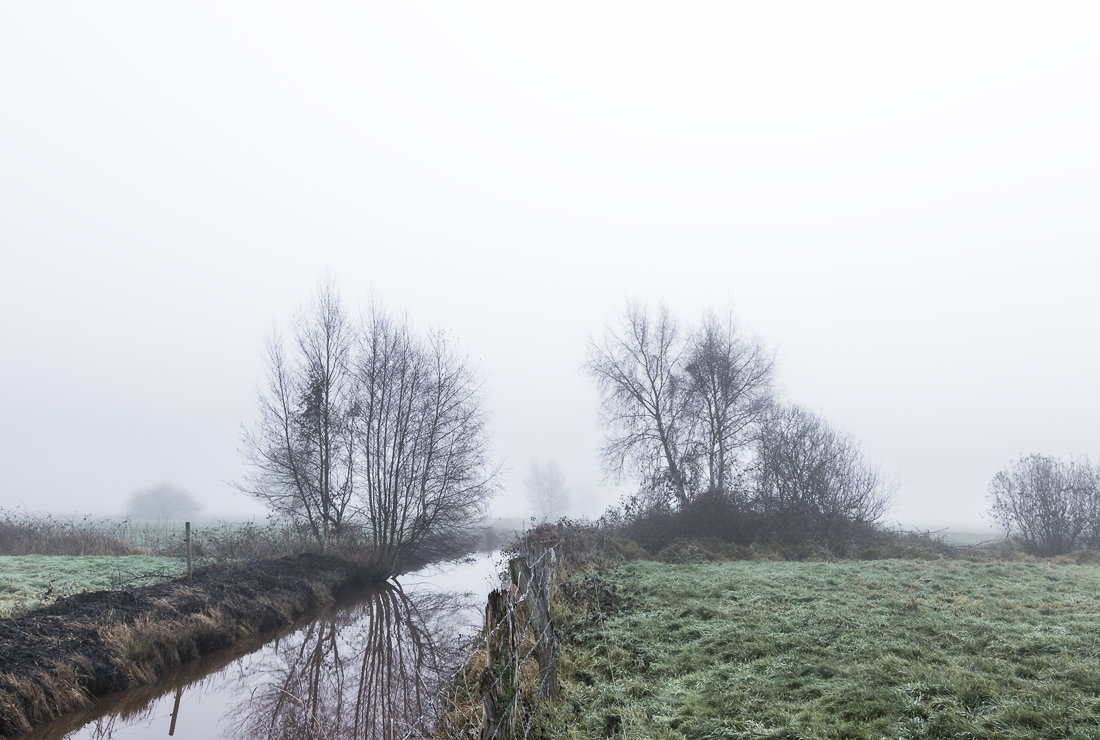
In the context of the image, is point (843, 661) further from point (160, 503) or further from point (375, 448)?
point (160, 503)

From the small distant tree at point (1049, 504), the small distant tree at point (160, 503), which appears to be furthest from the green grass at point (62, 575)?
the small distant tree at point (160, 503)

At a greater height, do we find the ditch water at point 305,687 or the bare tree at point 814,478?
the bare tree at point 814,478

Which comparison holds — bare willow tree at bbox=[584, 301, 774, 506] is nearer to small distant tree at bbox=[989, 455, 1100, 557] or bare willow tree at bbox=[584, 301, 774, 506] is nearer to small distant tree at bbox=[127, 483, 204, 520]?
small distant tree at bbox=[989, 455, 1100, 557]

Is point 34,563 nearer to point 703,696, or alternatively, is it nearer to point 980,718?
point 703,696

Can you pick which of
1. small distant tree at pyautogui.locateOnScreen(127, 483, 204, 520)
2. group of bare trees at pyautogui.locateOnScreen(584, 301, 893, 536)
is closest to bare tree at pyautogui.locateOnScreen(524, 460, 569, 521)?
small distant tree at pyautogui.locateOnScreen(127, 483, 204, 520)

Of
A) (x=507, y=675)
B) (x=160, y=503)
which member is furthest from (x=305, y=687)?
(x=160, y=503)

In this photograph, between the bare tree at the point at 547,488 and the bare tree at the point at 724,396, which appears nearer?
the bare tree at the point at 724,396

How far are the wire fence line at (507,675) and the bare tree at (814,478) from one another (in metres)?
17.0

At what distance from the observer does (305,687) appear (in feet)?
27.9

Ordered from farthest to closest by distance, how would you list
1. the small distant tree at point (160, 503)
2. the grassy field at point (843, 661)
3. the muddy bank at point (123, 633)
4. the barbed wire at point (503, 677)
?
the small distant tree at point (160, 503) → the muddy bank at point (123, 633) → the grassy field at point (843, 661) → the barbed wire at point (503, 677)

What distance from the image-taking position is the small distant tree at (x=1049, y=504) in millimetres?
18500

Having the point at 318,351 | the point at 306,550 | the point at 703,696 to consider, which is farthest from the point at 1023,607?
the point at 318,351

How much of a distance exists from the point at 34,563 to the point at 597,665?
1729cm

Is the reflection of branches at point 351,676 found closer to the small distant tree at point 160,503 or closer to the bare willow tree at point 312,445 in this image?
the bare willow tree at point 312,445
